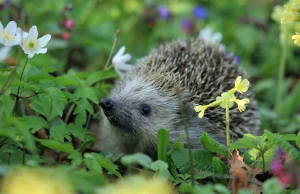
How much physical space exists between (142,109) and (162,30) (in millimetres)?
2441

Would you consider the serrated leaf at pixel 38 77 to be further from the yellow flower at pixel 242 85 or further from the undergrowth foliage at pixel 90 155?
the yellow flower at pixel 242 85

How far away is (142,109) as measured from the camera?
3686 millimetres

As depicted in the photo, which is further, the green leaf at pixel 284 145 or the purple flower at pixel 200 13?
the purple flower at pixel 200 13

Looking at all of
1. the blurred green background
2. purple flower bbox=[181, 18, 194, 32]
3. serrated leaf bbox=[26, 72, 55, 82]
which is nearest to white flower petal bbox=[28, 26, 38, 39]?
serrated leaf bbox=[26, 72, 55, 82]

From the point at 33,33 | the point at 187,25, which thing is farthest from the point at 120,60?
the point at 187,25

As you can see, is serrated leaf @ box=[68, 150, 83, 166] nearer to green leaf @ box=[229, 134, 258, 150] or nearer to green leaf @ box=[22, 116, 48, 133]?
green leaf @ box=[22, 116, 48, 133]

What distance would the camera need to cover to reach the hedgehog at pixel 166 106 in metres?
3.62

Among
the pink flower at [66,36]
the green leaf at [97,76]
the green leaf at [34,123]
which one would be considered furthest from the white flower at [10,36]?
the pink flower at [66,36]

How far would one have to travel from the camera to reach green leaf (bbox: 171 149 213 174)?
3.00 metres

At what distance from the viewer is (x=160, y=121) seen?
12.3 feet

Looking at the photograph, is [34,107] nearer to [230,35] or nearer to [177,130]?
[177,130]

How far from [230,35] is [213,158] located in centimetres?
338

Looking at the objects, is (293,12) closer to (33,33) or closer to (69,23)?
(33,33)

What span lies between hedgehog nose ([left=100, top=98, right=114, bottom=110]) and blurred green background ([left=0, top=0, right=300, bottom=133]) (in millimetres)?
1524
